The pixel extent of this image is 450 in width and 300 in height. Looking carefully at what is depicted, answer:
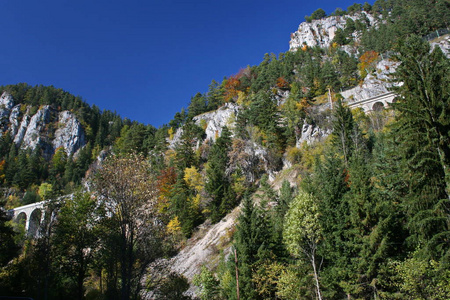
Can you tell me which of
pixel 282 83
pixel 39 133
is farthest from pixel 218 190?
pixel 39 133

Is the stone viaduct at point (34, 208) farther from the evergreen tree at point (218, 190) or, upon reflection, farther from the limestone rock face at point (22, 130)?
the limestone rock face at point (22, 130)

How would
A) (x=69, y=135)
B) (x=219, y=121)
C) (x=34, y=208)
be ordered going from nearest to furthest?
(x=219, y=121)
(x=34, y=208)
(x=69, y=135)

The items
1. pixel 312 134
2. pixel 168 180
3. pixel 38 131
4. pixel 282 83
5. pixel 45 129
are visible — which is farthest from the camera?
pixel 45 129

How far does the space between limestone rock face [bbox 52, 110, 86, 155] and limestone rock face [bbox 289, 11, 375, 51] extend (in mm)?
94465

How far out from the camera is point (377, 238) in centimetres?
1786

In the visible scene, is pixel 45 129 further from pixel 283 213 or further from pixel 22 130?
pixel 283 213

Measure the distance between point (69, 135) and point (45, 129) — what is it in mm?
11286

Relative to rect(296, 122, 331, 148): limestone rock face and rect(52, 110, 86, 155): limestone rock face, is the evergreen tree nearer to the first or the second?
rect(296, 122, 331, 148): limestone rock face

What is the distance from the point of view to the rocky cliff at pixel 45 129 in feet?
348

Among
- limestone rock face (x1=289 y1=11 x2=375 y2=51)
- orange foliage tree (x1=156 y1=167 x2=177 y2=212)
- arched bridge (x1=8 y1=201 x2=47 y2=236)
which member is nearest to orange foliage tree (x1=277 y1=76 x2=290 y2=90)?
orange foliage tree (x1=156 y1=167 x2=177 y2=212)

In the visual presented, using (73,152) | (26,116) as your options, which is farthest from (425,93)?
(26,116)

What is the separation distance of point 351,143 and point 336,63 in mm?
45511

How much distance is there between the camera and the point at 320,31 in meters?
112

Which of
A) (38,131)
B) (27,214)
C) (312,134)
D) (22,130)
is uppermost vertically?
(22,130)
